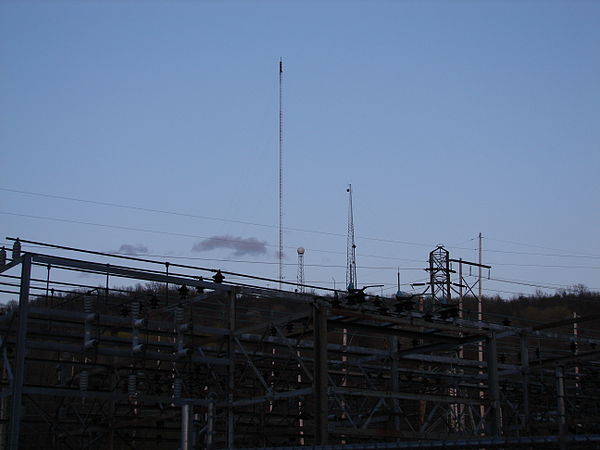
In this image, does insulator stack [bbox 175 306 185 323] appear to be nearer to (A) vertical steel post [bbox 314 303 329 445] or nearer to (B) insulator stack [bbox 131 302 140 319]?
(B) insulator stack [bbox 131 302 140 319]

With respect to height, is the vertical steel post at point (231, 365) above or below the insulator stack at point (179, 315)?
below

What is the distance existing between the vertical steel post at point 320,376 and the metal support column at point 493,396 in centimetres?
740

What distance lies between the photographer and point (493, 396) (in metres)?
27.5

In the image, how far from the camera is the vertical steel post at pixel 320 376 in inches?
874

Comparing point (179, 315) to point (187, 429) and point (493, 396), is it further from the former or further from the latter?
point (187, 429)

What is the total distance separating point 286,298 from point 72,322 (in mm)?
6852

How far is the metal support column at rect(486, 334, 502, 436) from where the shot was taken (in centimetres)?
2725

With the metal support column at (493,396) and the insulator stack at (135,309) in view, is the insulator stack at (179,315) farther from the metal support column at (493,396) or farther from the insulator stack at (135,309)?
the metal support column at (493,396)

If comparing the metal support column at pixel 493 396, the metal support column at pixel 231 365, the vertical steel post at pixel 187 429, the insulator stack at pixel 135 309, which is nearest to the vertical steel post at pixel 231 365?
the metal support column at pixel 231 365

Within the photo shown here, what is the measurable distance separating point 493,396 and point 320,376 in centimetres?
765

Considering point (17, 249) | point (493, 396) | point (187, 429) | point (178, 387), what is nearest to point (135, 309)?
point (178, 387)

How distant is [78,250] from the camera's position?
26016 mm

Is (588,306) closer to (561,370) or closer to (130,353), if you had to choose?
(561,370)

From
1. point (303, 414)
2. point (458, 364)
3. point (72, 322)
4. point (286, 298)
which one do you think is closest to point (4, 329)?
point (72, 322)
